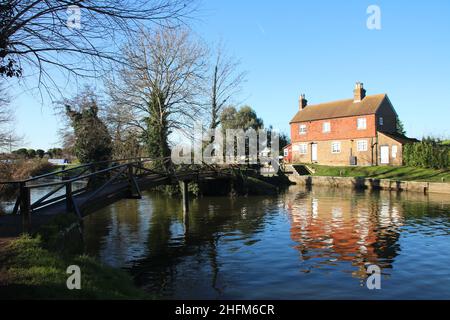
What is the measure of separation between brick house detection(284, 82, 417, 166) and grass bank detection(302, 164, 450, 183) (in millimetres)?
2468

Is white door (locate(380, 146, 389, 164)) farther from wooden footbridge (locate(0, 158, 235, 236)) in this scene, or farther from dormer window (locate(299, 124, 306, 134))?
wooden footbridge (locate(0, 158, 235, 236))

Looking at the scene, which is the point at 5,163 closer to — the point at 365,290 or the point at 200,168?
the point at 200,168

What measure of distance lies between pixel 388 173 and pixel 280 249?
27604 millimetres

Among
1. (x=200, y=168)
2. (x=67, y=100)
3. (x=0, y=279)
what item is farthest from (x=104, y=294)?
(x=200, y=168)

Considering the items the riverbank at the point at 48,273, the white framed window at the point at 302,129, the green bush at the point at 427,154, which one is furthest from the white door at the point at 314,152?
the riverbank at the point at 48,273

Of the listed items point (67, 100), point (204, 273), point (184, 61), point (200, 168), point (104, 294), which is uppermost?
point (184, 61)

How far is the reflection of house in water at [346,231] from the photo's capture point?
11.4m

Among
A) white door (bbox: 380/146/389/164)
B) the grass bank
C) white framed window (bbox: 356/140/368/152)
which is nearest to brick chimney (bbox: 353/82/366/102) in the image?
white framed window (bbox: 356/140/368/152)

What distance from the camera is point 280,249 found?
494 inches

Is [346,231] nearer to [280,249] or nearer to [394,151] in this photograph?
[280,249]

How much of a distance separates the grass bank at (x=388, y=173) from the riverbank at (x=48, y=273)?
2987cm

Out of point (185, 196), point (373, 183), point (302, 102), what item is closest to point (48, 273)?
point (185, 196)

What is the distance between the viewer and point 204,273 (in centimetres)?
1022

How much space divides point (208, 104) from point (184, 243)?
61.5ft
